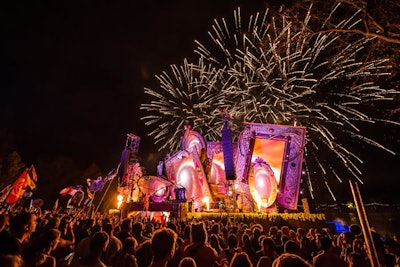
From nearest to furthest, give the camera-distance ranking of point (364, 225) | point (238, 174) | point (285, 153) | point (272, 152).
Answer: point (364, 225) < point (285, 153) < point (272, 152) < point (238, 174)

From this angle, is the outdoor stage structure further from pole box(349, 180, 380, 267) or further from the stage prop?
pole box(349, 180, 380, 267)

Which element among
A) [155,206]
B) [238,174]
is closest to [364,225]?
[155,206]

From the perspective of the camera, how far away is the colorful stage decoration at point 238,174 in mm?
24812

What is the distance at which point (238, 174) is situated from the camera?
27109mm

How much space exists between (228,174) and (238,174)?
17.8 feet

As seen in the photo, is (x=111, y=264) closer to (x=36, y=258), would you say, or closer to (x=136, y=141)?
(x=36, y=258)

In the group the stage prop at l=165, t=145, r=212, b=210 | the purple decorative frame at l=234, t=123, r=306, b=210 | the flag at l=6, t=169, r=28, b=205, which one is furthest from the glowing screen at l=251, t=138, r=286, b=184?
the flag at l=6, t=169, r=28, b=205

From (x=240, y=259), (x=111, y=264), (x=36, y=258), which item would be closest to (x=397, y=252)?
(x=240, y=259)

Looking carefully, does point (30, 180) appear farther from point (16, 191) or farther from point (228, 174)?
point (228, 174)

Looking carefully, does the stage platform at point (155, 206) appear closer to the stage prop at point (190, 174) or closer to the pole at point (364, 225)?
the stage prop at point (190, 174)

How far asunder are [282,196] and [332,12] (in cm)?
A: 1937

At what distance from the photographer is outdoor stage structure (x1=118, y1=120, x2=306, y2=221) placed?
2431cm

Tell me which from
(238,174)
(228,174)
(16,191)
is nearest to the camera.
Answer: (16,191)

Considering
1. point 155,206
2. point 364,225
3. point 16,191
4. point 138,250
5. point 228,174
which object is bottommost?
point 138,250
